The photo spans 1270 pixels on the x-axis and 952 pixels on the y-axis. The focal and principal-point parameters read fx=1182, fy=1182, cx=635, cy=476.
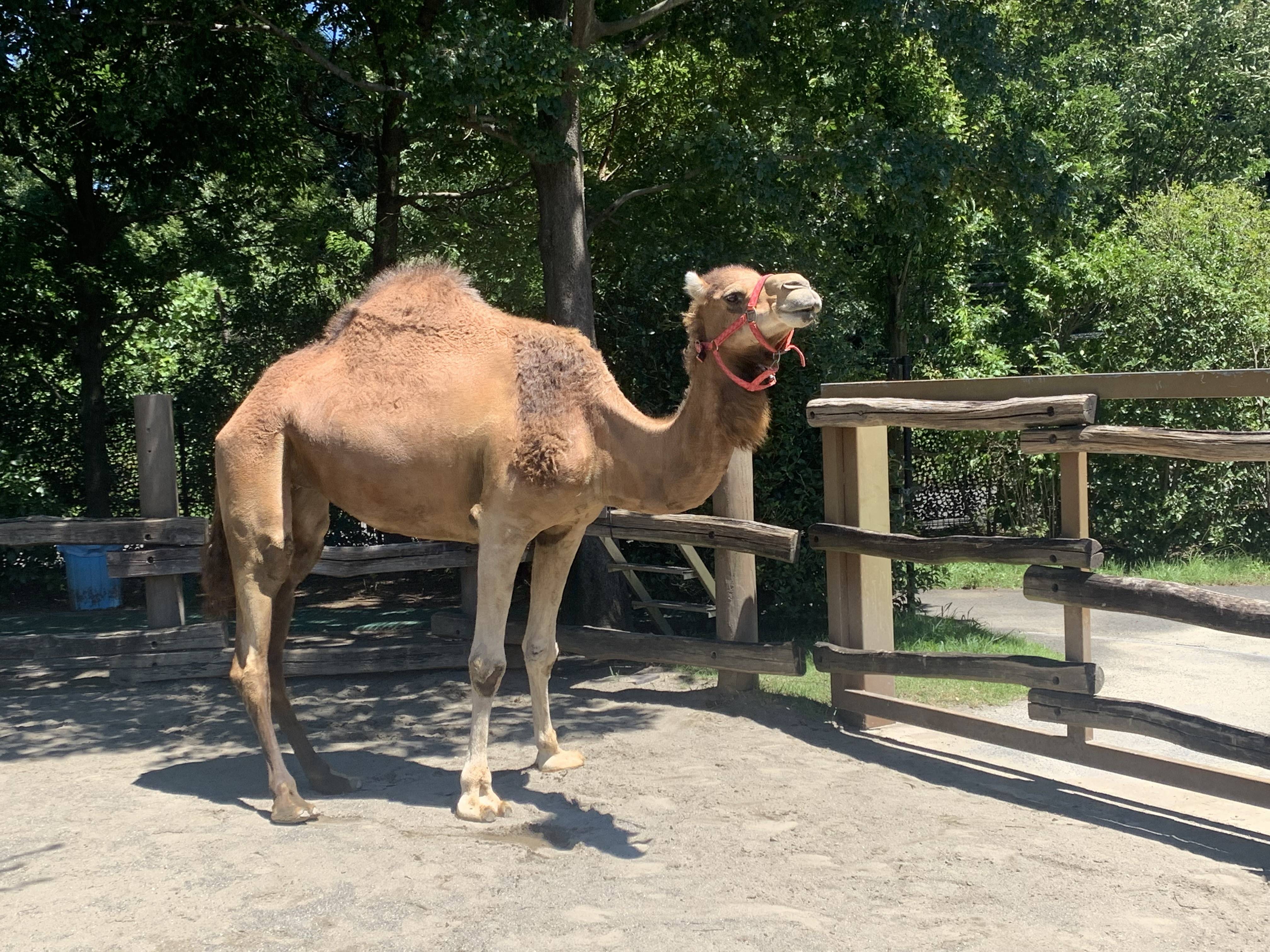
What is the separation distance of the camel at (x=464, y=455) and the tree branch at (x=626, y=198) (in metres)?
3.67

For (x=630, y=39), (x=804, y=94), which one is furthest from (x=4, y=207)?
(x=804, y=94)

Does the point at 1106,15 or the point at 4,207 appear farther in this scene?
the point at 4,207

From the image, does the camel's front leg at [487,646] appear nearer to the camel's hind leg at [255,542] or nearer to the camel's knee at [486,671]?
the camel's knee at [486,671]

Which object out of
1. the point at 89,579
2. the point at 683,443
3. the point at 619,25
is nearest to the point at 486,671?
the point at 683,443

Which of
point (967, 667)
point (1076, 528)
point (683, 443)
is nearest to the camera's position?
point (683, 443)

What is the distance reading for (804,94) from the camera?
1036cm

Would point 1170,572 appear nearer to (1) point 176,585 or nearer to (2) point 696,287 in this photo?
(2) point 696,287

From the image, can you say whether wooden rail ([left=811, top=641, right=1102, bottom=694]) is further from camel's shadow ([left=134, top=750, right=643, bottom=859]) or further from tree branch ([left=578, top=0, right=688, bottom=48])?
tree branch ([left=578, top=0, right=688, bottom=48])

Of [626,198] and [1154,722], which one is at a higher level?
[626,198]

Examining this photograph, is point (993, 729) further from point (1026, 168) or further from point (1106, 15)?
point (1106, 15)

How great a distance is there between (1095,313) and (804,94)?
7.13 m

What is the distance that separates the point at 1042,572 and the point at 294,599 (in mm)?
3840

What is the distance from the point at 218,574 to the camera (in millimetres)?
6203

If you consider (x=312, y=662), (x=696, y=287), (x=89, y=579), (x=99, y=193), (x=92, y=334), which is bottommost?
(x=312, y=662)
